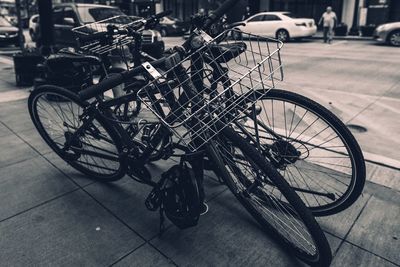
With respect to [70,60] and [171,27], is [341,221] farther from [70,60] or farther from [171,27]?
[171,27]

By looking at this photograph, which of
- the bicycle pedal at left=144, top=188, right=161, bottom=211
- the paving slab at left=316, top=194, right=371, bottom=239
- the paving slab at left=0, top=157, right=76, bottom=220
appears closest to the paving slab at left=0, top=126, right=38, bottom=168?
the paving slab at left=0, top=157, right=76, bottom=220

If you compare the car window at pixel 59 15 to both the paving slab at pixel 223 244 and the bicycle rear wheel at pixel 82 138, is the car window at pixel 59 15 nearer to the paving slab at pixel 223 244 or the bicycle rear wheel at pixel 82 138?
the bicycle rear wheel at pixel 82 138

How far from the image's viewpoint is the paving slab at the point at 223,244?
2.43 metres

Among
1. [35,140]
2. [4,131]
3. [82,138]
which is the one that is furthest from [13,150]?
[82,138]

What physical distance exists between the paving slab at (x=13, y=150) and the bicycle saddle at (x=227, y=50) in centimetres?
268

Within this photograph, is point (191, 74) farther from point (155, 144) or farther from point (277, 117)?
point (277, 117)

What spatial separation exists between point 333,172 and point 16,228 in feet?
9.38

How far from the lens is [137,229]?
2764 mm

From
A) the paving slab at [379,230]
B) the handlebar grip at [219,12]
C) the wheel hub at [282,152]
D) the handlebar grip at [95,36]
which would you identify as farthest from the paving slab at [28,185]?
the paving slab at [379,230]

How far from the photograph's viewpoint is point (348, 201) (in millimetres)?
2574

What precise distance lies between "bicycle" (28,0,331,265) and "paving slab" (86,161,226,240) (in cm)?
24

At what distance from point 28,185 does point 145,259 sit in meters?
1.60

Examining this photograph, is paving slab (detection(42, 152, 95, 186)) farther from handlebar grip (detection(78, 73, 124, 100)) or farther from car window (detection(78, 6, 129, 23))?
car window (detection(78, 6, 129, 23))

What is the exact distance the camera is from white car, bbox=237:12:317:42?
55.8 ft
